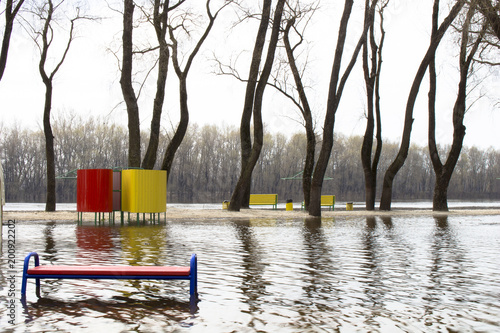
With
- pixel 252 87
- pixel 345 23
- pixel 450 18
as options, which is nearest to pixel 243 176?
pixel 252 87

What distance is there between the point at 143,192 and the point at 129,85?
18.8 feet

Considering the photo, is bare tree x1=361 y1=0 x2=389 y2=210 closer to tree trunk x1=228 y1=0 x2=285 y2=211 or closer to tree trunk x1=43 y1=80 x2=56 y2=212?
tree trunk x1=228 y1=0 x2=285 y2=211

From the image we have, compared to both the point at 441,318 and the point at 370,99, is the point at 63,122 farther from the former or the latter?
the point at 441,318

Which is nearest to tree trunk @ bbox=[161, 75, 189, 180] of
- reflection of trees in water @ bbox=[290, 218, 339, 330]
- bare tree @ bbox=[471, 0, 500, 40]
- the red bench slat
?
bare tree @ bbox=[471, 0, 500, 40]

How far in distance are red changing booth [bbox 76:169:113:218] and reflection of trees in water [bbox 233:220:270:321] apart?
6.52 meters

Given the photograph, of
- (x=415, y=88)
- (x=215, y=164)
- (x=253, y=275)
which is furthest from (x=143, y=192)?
(x=215, y=164)

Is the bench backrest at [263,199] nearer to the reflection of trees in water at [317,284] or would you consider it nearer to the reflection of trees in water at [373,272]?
the reflection of trees in water at [373,272]

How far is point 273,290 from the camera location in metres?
7.05

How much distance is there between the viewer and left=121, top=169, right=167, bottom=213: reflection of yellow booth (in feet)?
61.4

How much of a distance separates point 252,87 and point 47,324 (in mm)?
21405

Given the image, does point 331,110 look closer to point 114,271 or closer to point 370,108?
point 370,108

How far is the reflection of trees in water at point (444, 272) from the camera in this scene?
6.65 m

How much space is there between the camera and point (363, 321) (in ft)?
18.3

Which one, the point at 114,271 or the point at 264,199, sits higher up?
the point at 264,199
